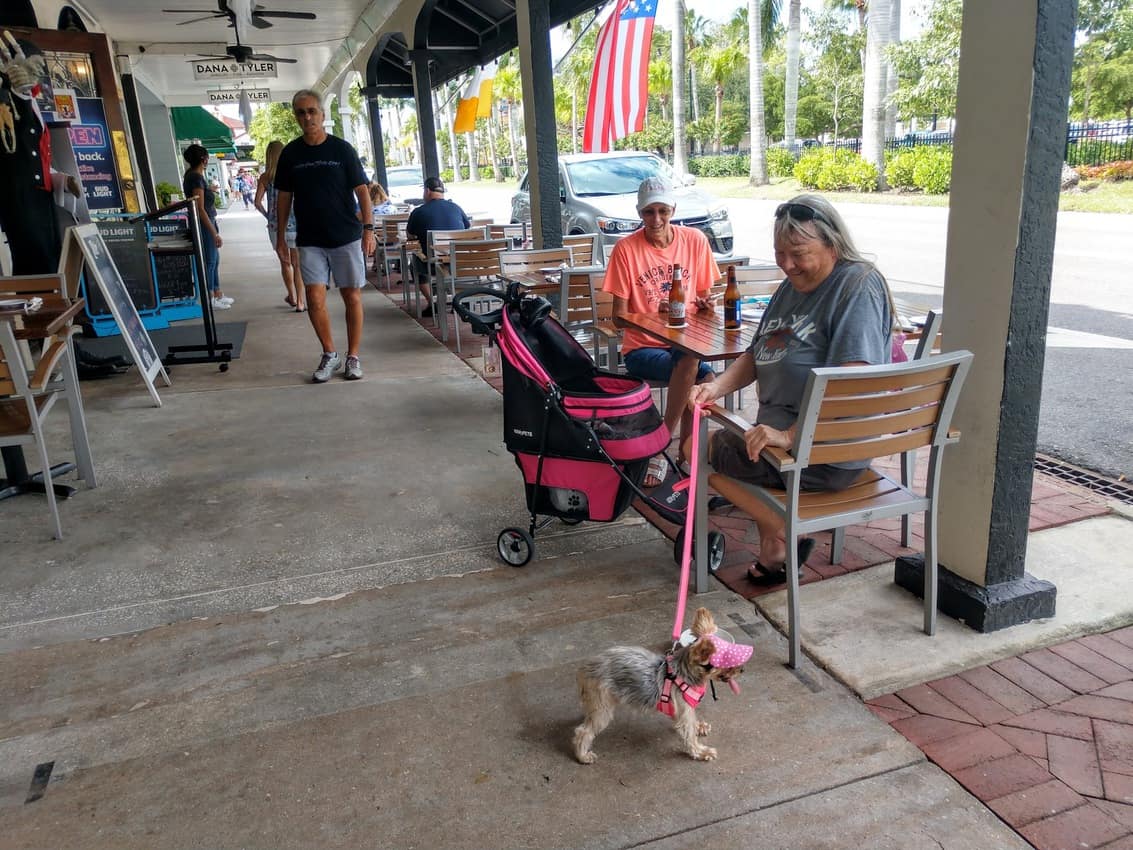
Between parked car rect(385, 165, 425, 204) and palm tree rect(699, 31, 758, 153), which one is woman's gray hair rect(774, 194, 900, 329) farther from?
palm tree rect(699, 31, 758, 153)

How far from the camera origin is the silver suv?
11070mm

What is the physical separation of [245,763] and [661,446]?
181cm

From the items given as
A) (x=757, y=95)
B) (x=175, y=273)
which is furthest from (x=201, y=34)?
(x=757, y=95)

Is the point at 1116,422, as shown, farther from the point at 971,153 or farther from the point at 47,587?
the point at 47,587

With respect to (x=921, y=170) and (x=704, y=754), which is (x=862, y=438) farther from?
(x=921, y=170)

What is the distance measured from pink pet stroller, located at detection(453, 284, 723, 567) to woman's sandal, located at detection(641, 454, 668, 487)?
502mm

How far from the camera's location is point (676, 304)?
405 cm

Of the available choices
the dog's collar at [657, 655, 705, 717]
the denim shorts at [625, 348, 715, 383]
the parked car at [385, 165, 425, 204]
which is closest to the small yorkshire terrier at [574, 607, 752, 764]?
the dog's collar at [657, 655, 705, 717]

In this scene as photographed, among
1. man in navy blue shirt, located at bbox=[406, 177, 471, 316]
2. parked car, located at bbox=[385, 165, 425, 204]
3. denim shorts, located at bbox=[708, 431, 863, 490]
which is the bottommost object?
denim shorts, located at bbox=[708, 431, 863, 490]

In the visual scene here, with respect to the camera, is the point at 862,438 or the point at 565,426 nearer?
the point at 862,438

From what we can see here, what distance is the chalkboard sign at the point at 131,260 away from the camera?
7488 millimetres

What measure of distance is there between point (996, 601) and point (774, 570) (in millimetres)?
738

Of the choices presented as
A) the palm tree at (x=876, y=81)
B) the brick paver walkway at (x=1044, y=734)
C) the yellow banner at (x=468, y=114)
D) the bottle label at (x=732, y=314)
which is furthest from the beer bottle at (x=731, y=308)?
the palm tree at (x=876, y=81)

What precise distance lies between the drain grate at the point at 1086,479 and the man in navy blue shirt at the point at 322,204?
4631 mm
